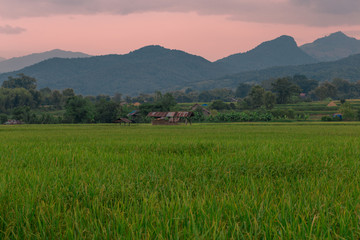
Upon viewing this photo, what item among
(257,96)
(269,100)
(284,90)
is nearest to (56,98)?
(257,96)

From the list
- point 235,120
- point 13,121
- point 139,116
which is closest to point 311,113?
point 235,120

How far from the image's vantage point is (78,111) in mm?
89688

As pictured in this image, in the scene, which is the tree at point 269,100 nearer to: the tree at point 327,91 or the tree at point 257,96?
the tree at point 257,96

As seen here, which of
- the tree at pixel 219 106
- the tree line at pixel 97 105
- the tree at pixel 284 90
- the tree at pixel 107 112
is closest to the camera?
the tree line at pixel 97 105

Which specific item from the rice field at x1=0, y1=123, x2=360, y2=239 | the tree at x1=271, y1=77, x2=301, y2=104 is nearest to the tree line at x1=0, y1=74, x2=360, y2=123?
the tree at x1=271, y1=77, x2=301, y2=104

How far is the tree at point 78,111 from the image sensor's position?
8994 centimetres

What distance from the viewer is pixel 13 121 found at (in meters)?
106

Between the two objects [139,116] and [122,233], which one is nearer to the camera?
[122,233]

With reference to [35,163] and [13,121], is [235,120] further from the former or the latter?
[35,163]

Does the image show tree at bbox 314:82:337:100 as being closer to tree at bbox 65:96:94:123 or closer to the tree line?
the tree line

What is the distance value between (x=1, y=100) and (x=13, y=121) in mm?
53852

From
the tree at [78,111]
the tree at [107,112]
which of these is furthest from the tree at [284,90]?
the tree at [78,111]

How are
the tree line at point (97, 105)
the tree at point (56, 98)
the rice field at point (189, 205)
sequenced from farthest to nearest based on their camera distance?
the tree at point (56, 98) < the tree line at point (97, 105) < the rice field at point (189, 205)

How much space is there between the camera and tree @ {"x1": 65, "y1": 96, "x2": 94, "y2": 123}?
8994 cm
